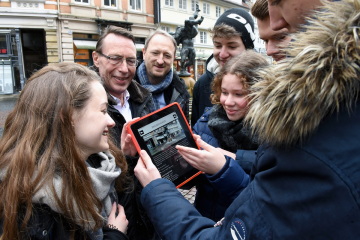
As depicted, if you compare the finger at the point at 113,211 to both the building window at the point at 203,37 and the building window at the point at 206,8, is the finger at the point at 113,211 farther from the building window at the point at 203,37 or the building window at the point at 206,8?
the building window at the point at 206,8

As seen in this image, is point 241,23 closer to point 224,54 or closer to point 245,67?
point 224,54

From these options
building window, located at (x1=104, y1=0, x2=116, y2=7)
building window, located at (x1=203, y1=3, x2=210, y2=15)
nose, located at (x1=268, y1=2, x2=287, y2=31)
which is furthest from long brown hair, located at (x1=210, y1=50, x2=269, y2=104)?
building window, located at (x1=203, y1=3, x2=210, y2=15)

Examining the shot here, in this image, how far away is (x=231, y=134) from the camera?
1863 millimetres

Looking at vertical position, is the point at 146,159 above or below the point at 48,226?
above

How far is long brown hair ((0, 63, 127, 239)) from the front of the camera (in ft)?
3.73

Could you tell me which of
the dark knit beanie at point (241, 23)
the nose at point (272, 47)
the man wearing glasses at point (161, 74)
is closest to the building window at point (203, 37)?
the man wearing glasses at point (161, 74)

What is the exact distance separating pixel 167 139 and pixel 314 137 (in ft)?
3.59

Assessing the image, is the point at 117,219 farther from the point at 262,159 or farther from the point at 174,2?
the point at 174,2

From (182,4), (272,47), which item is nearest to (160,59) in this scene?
(272,47)

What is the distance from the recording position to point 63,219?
1238 millimetres

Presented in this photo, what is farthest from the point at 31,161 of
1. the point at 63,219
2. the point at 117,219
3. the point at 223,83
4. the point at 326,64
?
the point at 223,83

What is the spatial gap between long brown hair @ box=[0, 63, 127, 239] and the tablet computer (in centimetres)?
39

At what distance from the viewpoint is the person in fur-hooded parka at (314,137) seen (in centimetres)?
65

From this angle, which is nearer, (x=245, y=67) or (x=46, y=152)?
(x=46, y=152)
